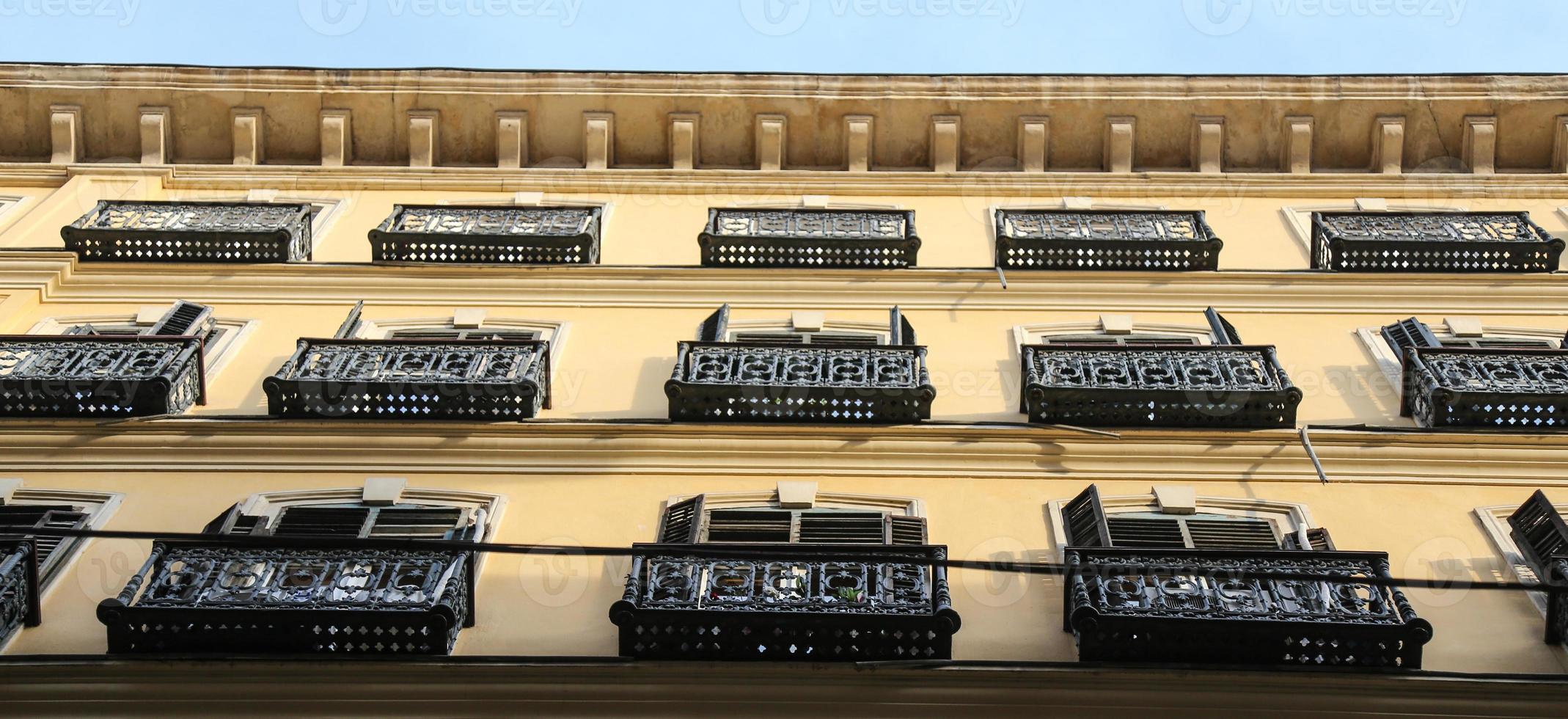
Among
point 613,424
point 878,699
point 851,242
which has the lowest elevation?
point 878,699

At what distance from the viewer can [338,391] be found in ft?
51.3

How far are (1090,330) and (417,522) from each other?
7345 mm

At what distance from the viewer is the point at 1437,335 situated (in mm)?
17891

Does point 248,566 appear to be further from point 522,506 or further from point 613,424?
point 613,424

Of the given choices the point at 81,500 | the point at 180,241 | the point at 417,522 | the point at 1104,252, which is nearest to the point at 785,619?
the point at 417,522

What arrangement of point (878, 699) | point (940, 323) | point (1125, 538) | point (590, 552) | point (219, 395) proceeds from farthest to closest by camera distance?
1. point (940, 323)
2. point (219, 395)
3. point (1125, 538)
4. point (878, 699)
5. point (590, 552)

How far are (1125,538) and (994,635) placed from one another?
1.99 meters

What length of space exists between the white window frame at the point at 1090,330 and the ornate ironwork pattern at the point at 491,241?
4.94 meters

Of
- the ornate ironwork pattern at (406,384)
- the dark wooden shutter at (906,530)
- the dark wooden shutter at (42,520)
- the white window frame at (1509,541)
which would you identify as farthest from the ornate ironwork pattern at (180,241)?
the white window frame at (1509,541)

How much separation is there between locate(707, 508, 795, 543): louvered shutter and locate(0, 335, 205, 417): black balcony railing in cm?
513

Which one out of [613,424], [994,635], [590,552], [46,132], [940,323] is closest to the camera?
[590,552]

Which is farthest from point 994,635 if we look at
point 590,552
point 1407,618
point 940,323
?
point 940,323

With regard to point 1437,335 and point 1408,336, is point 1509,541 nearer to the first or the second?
point 1408,336

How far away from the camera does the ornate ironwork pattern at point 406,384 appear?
15.6 metres
